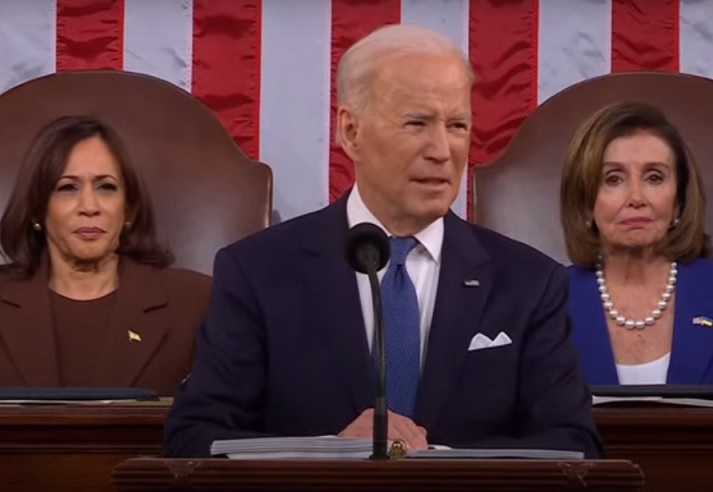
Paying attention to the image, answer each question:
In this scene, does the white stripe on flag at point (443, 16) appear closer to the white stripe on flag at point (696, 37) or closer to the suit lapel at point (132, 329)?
the white stripe on flag at point (696, 37)

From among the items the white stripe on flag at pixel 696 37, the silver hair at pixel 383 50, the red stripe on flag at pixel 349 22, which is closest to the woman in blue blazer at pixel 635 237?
the white stripe on flag at pixel 696 37

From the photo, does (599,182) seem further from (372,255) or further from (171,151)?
(372,255)

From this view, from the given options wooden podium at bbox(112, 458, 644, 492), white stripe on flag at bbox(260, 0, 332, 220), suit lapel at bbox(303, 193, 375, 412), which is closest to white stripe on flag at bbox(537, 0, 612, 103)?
white stripe on flag at bbox(260, 0, 332, 220)

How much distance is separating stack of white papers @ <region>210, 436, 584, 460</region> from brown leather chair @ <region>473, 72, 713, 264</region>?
212cm

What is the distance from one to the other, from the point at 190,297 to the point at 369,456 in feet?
5.90

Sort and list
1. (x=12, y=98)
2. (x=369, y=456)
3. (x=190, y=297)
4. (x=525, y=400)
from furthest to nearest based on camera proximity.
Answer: (x=12, y=98) → (x=190, y=297) → (x=525, y=400) → (x=369, y=456)

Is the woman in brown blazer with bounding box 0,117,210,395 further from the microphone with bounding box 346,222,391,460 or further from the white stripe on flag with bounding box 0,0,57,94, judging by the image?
the microphone with bounding box 346,222,391,460

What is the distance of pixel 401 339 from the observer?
313cm

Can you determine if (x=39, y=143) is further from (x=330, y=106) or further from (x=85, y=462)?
(x=85, y=462)

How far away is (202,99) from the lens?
16.1 feet

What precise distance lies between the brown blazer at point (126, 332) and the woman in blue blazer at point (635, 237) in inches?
34.7

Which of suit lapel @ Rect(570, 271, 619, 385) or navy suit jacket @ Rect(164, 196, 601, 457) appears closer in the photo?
navy suit jacket @ Rect(164, 196, 601, 457)

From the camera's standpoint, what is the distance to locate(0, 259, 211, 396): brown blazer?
13.4ft

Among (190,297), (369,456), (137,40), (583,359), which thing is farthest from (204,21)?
(369,456)
